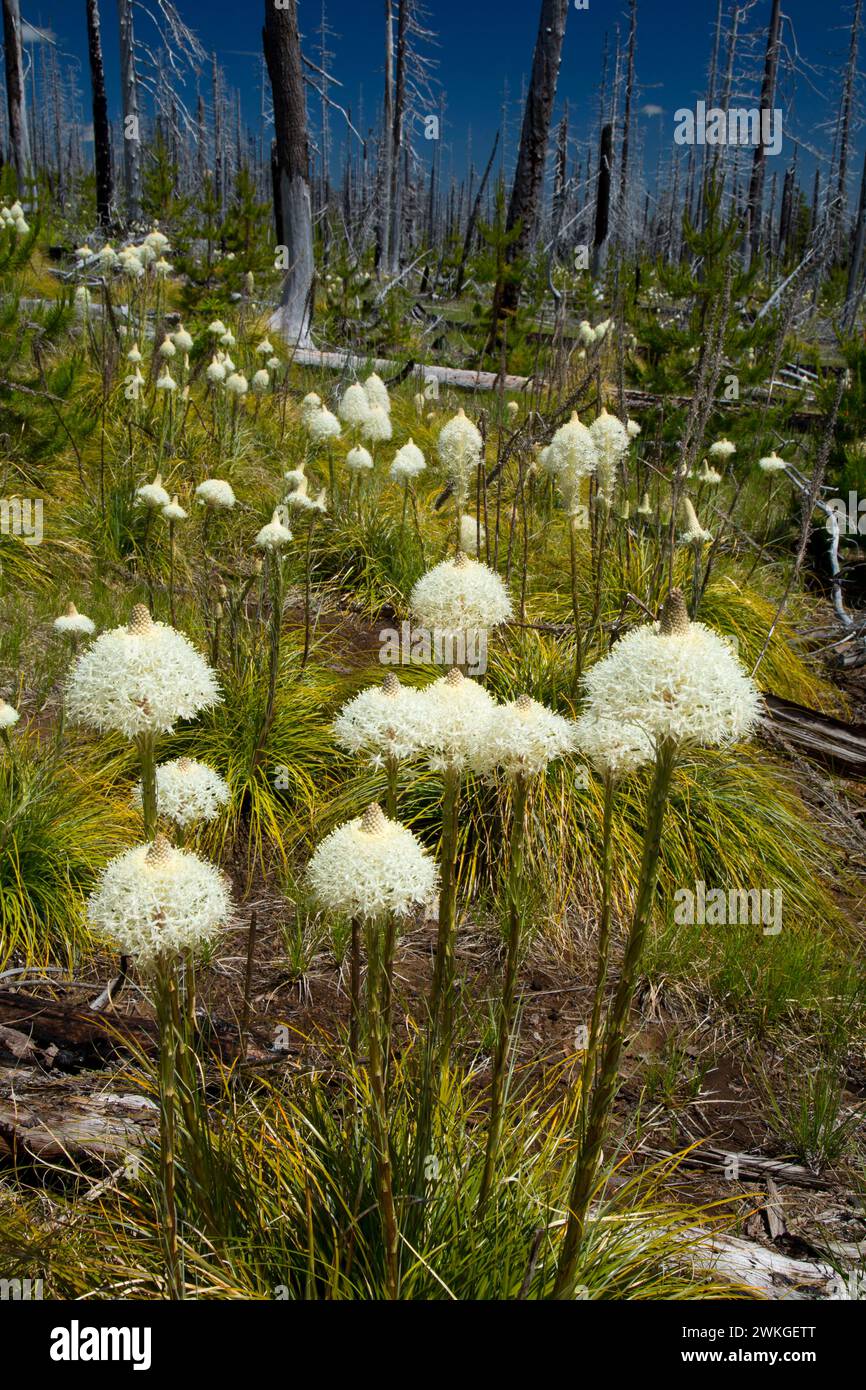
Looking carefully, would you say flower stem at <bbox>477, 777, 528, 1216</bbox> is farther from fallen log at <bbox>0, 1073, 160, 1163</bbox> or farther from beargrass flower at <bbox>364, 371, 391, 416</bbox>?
beargrass flower at <bbox>364, 371, 391, 416</bbox>

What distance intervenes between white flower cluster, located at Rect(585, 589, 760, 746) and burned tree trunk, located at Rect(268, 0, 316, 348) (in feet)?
30.6

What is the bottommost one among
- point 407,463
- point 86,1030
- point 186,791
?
point 86,1030

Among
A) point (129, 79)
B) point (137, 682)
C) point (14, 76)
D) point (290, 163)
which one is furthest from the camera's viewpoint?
point (14, 76)

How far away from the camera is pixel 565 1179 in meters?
1.98

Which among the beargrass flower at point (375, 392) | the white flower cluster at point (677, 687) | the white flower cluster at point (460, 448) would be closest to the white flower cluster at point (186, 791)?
the white flower cluster at point (677, 687)

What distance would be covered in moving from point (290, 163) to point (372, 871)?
11322 mm

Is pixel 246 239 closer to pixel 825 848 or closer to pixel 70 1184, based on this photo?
pixel 825 848

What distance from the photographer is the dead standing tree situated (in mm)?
10117

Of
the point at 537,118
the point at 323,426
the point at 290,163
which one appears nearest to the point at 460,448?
the point at 323,426

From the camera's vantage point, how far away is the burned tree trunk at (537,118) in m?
11.5

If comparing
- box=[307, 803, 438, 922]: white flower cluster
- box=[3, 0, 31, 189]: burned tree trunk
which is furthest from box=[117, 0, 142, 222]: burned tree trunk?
box=[307, 803, 438, 922]: white flower cluster

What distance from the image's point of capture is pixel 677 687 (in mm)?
1393

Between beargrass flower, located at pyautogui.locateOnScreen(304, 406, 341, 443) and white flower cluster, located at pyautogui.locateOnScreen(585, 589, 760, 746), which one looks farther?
beargrass flower, located at pyautogui.locateOnScreen(304, 406, 341, 443)

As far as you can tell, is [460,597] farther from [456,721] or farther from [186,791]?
[186,791]
